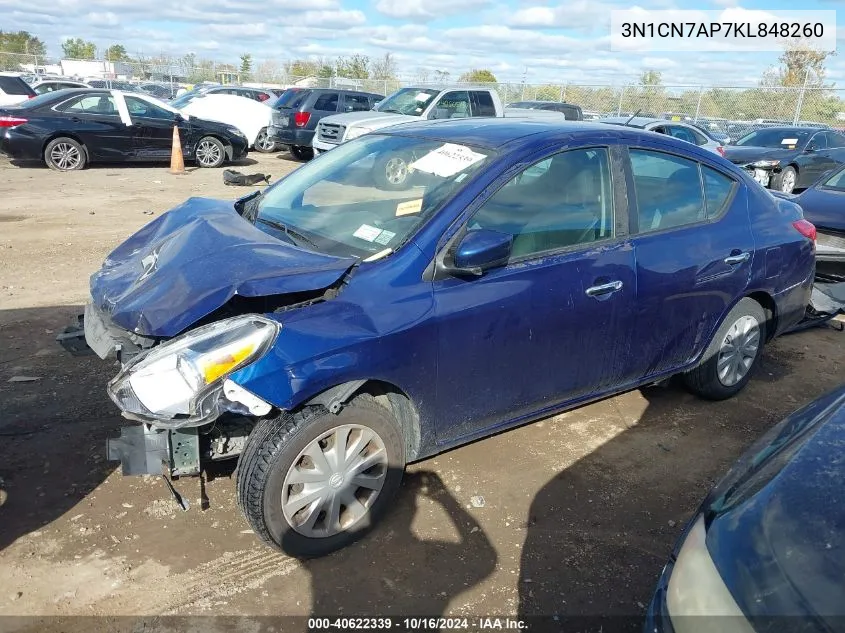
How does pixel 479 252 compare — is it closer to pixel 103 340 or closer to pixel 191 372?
pixel 191 372

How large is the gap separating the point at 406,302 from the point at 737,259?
2389mm

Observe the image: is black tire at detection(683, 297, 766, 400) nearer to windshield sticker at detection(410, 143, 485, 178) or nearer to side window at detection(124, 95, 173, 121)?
windshield sticker at detection(410, 143, 485, 178)

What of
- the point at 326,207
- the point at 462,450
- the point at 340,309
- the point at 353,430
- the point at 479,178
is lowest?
the point at 462,450

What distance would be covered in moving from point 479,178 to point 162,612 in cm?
232

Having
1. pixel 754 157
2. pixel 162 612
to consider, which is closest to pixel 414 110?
pixel 754 157

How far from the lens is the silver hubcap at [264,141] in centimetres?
1855

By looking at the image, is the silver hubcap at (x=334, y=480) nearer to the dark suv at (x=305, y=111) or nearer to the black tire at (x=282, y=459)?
the black tire at (x=282, y=459)

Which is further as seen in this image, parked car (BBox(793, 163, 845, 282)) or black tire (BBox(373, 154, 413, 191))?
parked car (BBox(793, 163, 845, 282))

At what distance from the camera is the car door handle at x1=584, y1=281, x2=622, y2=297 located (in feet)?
11.7

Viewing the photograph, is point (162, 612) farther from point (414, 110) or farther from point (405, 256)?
point (414, 110)

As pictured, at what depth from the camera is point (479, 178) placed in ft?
11.0

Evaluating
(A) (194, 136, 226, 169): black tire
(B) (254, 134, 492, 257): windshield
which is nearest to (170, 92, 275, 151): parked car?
(A) (194, 136, 226, 169): black tire

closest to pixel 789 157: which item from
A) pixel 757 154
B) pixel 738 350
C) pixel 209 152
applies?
pixel 757 154

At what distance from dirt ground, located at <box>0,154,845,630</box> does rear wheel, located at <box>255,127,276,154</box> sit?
561 inches
